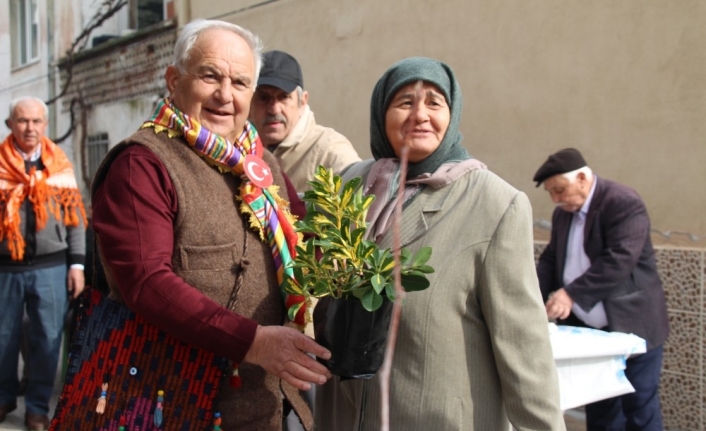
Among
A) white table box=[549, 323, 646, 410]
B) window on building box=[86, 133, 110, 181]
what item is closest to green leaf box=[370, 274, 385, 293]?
white table box=[549, 323, 646, 410]

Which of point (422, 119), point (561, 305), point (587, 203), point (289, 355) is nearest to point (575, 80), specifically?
point (587, 203)

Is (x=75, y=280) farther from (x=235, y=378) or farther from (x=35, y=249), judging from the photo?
(x=235, y=378)

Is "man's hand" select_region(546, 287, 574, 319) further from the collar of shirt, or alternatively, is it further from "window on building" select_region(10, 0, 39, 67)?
"window on building" select_region(10, 0, 39, 67)

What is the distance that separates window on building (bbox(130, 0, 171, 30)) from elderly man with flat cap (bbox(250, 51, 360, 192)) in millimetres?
7730

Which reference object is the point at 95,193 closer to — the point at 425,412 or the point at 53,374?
the point at 425,412

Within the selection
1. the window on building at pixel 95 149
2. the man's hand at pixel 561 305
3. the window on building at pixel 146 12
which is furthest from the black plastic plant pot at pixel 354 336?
the window on building at pixel 95 149

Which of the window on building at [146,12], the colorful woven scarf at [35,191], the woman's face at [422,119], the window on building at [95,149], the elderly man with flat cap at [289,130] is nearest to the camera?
the woman's face at [422,119]

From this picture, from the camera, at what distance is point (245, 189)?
2037 millimetres

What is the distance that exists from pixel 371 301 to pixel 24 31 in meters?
14.6

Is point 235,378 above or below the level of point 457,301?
below

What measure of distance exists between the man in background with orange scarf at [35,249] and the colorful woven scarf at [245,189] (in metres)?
3.08

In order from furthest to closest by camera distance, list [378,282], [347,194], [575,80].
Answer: [575,80] → [347,194] → [378,282]

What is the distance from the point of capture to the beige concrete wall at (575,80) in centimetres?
475

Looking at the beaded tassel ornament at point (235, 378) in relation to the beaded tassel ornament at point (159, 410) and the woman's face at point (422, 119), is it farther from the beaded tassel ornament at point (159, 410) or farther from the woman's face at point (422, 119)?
the woman's face at point (422, 119)
